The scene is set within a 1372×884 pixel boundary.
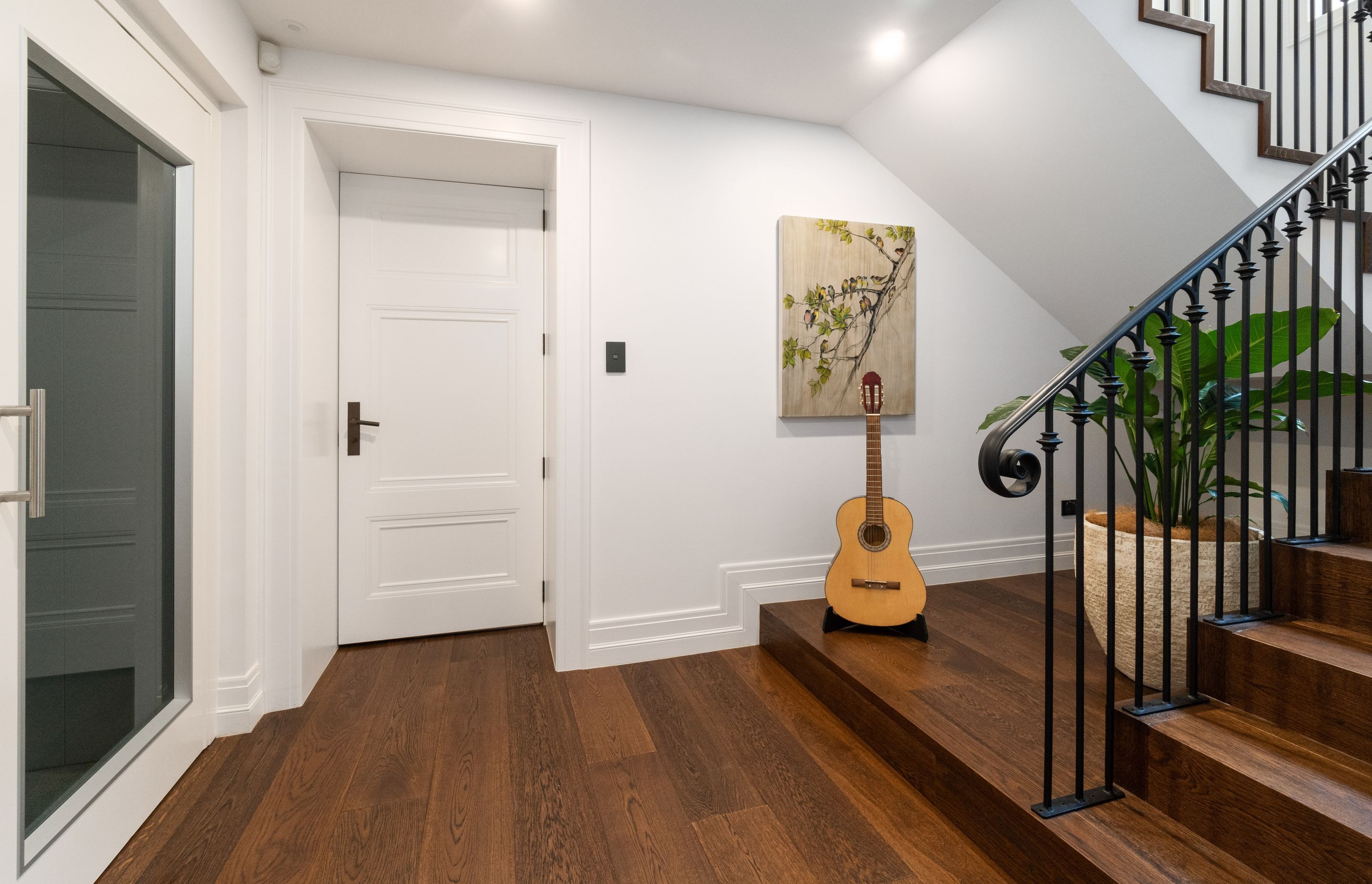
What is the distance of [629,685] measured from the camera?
7.71 ft

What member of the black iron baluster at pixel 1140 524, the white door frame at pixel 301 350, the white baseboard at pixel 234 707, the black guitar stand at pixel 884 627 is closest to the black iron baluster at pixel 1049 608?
the black iron baluster at pixel 1140 524

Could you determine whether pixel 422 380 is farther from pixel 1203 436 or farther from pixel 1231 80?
pixel 1231 80

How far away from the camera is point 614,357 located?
250 cm

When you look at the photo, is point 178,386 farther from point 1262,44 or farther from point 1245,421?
point 1262,44

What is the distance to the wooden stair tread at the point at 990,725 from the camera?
118cm

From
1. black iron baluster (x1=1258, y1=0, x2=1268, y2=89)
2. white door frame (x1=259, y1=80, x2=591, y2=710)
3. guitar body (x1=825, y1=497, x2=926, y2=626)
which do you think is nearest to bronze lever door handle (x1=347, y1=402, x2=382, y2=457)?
white door frame (x1=259, y1=80, x2=591, y2=710)

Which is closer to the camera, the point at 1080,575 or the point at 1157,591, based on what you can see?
the point at 1080,575

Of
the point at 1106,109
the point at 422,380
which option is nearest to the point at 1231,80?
the point at 1106,109

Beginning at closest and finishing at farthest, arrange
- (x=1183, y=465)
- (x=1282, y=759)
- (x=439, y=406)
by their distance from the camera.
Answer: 1. (x=1282, y=759)
2. (x=1183, y=465)
3. (x=439, y=406)

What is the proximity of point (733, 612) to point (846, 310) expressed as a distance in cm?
141

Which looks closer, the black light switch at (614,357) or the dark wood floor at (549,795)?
the dark wood floor at (549,795)

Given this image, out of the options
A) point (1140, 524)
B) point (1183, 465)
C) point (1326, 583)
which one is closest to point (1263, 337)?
point (1183, 465)

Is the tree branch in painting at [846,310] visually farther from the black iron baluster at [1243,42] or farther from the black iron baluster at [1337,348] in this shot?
the black iron baluster at [1337,348]

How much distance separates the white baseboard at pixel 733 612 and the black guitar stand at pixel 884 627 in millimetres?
348
